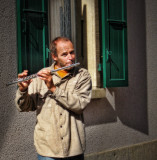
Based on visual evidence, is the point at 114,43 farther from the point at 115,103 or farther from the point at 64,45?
the point at 64,45

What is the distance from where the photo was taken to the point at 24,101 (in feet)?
8.02

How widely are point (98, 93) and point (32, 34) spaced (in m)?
1.43

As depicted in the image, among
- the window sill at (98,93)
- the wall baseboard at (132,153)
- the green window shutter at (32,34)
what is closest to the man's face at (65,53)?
the green window shutter at (32,34)

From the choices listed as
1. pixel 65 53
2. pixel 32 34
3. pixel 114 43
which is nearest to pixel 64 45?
pixel 65 53

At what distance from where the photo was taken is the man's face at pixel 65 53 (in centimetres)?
246

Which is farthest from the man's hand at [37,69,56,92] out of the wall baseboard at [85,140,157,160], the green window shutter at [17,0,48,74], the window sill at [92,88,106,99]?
the wall baseboard at [85,140,157,160]

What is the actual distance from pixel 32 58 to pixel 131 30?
7.20 feet

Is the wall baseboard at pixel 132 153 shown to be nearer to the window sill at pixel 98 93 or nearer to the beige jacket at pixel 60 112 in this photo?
the window sill at pixel 98 93

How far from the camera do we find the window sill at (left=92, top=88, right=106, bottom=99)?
4660mm

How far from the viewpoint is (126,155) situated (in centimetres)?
521

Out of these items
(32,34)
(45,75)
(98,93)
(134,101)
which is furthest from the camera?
(134,101)

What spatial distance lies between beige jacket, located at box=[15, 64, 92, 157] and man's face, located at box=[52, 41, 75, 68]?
0.10 meters

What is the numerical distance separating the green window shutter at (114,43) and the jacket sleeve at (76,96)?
225 centimetres

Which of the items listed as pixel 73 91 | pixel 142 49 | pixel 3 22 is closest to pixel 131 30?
pixel 142 49
